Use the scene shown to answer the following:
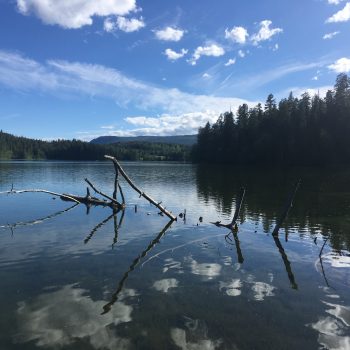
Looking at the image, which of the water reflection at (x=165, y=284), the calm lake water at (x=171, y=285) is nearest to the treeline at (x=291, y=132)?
the calm lake water at (x=171, y=285)

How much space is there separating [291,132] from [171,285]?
115199mm

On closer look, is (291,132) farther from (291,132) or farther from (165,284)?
(165,284)

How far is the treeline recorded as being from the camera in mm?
109750

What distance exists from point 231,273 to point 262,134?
120 metres

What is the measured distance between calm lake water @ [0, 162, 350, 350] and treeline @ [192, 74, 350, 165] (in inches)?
3533

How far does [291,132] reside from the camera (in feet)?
398

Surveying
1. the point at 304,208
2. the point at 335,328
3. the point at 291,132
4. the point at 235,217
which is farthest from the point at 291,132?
the point at 335,328

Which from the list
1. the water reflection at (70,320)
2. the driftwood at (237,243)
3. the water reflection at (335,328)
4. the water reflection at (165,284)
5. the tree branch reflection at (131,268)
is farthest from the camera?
the driftwood at (237,243)

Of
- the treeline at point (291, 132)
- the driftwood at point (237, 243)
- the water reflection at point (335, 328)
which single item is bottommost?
the water reflection at point (335, 328)

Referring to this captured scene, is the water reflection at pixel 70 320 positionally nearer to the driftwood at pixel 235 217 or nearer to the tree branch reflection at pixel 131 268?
the tree branch reflection at pixel 131 268

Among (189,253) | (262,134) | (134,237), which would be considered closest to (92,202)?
(134,237)

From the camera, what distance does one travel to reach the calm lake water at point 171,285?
10.5 meters

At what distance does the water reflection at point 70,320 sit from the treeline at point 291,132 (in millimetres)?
107787

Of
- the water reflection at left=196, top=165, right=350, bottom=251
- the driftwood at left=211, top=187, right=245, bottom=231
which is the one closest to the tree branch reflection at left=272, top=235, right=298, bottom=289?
the driftwood at left=211, top=187, right=245, bottom=231
